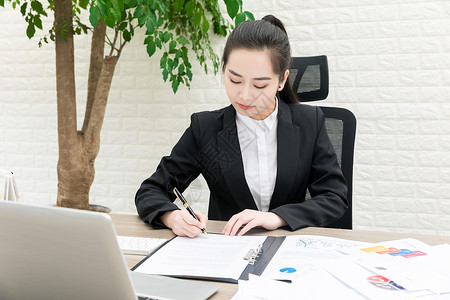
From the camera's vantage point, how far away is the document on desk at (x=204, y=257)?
772mm

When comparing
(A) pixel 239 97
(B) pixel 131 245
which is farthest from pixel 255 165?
(B) pixel 131 245

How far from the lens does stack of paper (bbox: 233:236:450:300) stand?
2.00 feet

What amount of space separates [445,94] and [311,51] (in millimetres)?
716

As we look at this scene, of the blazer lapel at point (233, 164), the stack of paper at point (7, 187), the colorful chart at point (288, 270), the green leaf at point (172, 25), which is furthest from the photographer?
the green leaf at point (172, 25)

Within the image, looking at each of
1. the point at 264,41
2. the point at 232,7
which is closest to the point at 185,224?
the point at 264,41

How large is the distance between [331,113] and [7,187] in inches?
40.0

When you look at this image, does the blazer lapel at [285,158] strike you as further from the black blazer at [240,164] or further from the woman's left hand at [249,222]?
the woman's left hand at [249,222]

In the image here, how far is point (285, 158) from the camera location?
1.31m

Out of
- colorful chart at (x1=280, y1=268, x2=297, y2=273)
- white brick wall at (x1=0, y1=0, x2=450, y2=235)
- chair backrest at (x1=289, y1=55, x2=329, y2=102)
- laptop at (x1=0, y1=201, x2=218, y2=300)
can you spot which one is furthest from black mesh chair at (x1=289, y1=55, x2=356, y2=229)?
laptop at (x1=0, y1=201, x2=218, y2=300)

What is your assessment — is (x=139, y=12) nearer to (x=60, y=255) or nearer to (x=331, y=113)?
(x=331, y=113)

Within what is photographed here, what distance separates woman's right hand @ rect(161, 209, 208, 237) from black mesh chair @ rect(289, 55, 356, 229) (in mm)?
596

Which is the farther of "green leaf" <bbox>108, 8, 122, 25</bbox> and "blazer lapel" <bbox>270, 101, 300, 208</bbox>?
"green leaf" <bbox>108, 8, 122, 25</bbox>

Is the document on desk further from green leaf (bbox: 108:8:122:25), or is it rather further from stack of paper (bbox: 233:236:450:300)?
green leaf (bbox: 108:8:122:25)

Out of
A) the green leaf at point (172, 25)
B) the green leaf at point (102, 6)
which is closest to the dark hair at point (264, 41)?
the green leaf at point (102, 6)
